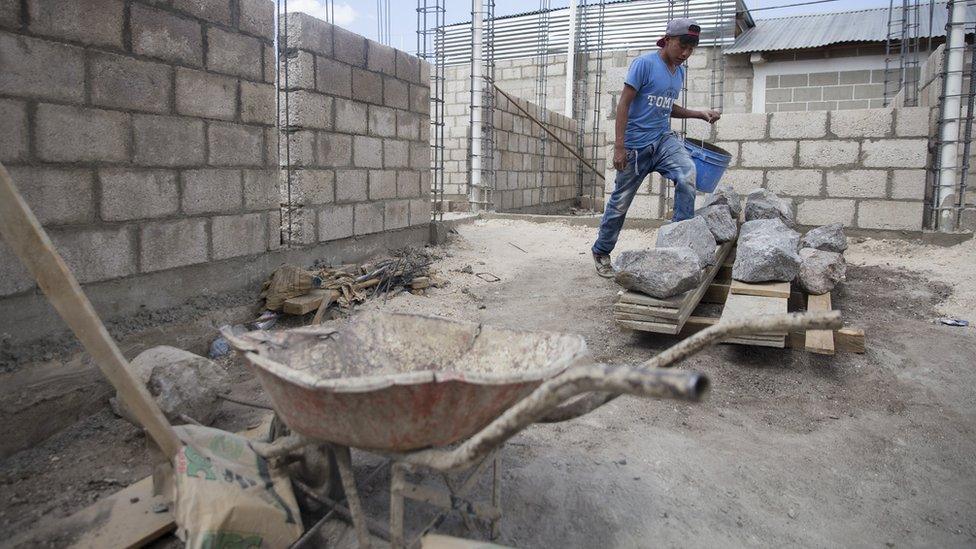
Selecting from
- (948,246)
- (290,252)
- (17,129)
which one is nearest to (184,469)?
(17,129)

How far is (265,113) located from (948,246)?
628 centimetres

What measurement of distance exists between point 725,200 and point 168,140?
434 centimetres

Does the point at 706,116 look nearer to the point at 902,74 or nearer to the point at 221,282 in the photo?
the point at 221,282

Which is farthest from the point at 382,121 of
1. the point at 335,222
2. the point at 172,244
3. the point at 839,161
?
the point at 839,161

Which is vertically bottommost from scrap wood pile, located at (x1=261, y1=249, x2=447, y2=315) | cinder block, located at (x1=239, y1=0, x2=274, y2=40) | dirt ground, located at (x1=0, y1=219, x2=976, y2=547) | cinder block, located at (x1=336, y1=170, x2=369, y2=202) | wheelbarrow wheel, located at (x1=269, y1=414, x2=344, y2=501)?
dirt ground, located at (x1=0, y1=219, x2=976, y2=547)

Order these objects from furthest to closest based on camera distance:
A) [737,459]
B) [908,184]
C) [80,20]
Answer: [908,184] → [80,20] → [737,459]

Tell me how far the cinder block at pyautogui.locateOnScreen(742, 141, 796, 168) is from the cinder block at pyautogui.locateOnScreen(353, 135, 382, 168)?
404cm

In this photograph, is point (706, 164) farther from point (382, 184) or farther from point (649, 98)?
point (382, 184)

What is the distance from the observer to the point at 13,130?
2.49 m

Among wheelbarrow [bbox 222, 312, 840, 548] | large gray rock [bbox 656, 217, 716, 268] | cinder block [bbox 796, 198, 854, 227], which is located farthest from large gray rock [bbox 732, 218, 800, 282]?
cinder block [bbox 796, 198, 854, 227]

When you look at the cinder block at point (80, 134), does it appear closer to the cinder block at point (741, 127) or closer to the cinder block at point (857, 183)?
the cinder block at point (741, 127)

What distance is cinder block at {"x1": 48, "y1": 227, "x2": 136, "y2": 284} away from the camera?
2729 mm

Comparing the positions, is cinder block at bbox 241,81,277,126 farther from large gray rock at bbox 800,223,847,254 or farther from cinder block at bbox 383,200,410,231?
large gray rock at bbox 800,223,847,254

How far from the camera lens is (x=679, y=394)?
1008mm
